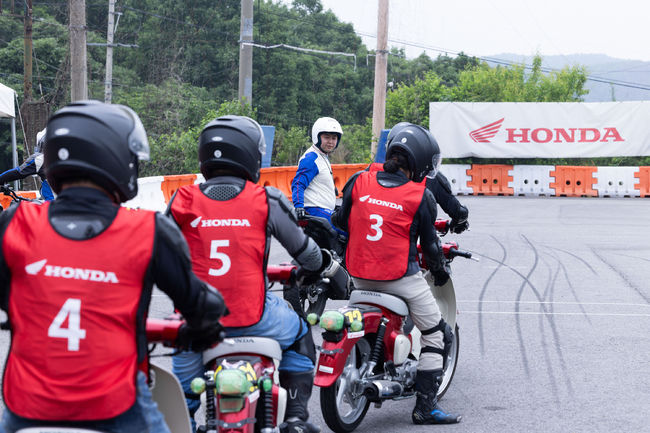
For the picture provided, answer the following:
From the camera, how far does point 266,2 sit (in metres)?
70.3

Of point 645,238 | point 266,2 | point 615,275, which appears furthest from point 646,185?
point 266,2

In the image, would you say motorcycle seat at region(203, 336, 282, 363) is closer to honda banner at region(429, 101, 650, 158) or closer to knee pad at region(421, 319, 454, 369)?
knee pad at region(421, 319, 454, 369)

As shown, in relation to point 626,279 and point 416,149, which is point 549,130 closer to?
point 626,279

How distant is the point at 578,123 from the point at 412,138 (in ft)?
83.9

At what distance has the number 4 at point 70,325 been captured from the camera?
9.44 ft

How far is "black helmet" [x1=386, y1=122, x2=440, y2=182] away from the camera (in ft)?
19.0

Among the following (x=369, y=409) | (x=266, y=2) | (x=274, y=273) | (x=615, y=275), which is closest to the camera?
(x=274, y=273)

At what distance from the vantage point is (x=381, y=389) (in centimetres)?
571

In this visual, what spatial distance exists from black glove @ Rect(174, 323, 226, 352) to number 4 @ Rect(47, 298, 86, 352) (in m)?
0.51

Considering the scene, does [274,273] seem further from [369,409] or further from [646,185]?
[646,185]

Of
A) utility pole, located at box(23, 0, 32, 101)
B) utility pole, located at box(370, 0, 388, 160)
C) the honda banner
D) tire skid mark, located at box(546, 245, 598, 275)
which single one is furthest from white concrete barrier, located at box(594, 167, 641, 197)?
utility pole, located at box(23, 0, 32, 101)

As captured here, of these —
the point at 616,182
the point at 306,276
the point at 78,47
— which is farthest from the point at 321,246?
the point at 616,182

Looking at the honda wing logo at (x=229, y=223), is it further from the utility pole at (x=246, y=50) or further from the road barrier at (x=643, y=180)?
the road barrier at (x=643, y=180)

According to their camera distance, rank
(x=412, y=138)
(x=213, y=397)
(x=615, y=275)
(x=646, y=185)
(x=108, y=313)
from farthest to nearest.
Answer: (x=646, y=185)
(x=615, y=275)
(x=412, y=138)
(x=213, y=397)
(x=108, y=313)
